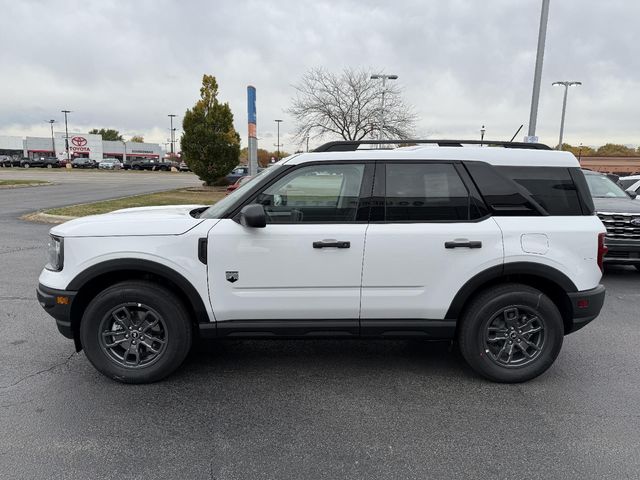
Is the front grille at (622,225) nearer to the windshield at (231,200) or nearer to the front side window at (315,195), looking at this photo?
the front side window at (315,195)

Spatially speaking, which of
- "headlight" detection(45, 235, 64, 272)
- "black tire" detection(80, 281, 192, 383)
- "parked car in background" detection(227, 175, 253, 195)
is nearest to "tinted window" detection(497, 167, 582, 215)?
"black tire" detection(80, 281, 192, 383)

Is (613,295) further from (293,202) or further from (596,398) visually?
(293,202)

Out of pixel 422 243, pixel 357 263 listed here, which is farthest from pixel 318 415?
pixel 422 243

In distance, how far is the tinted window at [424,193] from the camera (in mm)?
3529

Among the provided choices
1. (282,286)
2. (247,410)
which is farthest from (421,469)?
(282,286)

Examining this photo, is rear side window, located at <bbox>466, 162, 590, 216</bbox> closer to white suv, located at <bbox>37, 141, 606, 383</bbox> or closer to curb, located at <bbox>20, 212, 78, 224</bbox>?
white suv, located at <bbox>37, 141, 606, 383</bbox>

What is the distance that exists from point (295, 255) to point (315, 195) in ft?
1.74

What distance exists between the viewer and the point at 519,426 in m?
3.07

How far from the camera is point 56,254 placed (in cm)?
349

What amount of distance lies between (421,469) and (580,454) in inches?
39.4

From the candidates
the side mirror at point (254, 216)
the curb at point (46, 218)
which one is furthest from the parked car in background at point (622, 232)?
the curb at point (46, 218)

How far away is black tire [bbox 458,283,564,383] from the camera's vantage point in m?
3.54

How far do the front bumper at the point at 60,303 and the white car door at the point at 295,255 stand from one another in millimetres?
1072

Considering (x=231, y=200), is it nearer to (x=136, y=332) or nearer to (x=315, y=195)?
(x=315, y=195)
